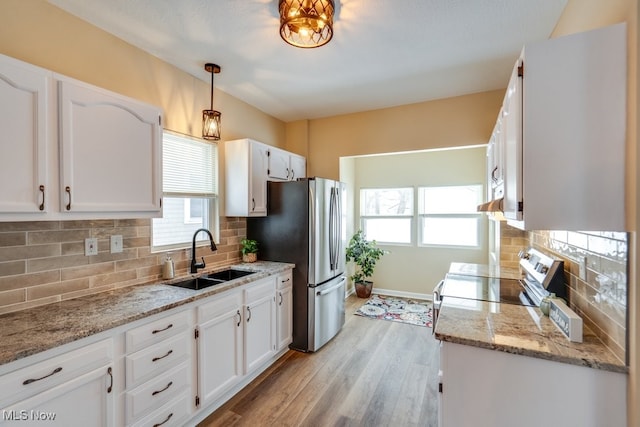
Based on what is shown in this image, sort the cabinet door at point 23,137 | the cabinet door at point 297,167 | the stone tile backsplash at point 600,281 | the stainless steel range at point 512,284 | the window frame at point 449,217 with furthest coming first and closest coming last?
the window frame at point 449,217 → the cabinet door at point 297,167 → the stainless steel range at point 512,284 → the cabinet door at point 23,137 → the stone tile backsplash at point 600,281

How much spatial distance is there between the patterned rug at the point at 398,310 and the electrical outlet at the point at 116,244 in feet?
10.2

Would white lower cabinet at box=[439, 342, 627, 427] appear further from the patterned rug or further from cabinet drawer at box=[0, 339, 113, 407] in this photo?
the patterned rug

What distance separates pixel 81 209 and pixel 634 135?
2.56 m

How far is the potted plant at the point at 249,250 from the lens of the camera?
3133mm

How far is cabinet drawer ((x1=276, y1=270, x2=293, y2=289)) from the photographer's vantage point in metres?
2.88

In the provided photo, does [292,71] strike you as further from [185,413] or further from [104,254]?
[185,413]

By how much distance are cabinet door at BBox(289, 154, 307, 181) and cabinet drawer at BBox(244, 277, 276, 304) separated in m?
1.45

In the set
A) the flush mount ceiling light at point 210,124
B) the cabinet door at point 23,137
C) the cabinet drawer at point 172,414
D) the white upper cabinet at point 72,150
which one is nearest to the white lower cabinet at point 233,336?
the cabinet drawer at point 172,414

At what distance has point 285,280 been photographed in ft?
9.77

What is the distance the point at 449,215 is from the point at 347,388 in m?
3.23

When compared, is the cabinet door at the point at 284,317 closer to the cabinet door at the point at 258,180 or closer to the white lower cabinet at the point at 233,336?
the white lower cabinet at the point at 233,336

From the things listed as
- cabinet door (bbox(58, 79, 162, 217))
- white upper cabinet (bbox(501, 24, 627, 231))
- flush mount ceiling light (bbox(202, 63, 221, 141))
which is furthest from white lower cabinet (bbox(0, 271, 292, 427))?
white upper cabinet (bbox(501, 24, 627, 231))

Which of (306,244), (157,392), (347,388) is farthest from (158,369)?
(306,244)

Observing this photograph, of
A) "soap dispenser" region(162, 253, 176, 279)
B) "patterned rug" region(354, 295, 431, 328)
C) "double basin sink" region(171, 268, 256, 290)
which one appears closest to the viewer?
"soap dispenser" region(162, 253, 176, 279)
